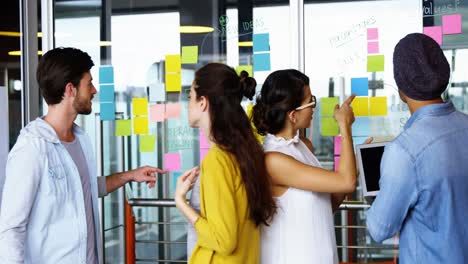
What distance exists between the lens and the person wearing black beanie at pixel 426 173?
179 centimetres

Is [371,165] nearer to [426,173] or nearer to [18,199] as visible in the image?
[426,173]

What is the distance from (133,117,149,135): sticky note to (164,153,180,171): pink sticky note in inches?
7.1

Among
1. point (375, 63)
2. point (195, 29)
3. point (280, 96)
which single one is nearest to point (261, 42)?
point (195, 29)

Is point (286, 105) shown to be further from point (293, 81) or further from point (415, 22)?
point (415, 22)

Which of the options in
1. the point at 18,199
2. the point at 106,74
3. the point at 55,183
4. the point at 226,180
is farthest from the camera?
the point at 106,74

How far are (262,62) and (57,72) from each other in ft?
5.00

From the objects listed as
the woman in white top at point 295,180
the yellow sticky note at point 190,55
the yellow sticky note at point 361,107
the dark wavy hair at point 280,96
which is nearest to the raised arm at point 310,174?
the woman in white top at point 295,180

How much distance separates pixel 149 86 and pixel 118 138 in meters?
0.35

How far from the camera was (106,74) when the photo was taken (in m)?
4.09

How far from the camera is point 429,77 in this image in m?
1.80

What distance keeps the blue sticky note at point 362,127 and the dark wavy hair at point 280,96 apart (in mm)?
1519

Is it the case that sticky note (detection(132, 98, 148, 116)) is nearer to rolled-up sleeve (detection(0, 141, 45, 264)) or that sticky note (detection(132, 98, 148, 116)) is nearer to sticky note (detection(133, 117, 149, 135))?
sticky note (detection(133, 117, 149, 135))

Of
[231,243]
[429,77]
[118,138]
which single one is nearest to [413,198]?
[429,77]

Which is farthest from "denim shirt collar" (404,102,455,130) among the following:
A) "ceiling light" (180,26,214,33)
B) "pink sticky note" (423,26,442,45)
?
"ceiling light" (180,26,214,33)
